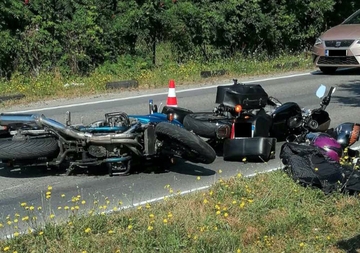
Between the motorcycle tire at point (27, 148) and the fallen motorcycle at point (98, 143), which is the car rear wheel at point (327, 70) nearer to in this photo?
the fallen motorcycle at point (98, 143)

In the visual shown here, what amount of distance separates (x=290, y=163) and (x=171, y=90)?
4527mm

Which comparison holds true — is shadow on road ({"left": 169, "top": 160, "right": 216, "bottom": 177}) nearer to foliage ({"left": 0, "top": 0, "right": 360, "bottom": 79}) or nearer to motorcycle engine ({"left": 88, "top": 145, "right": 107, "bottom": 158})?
motorcycle engine ({"left": 88, "top": 145, "right": 107, "bottom": 158})

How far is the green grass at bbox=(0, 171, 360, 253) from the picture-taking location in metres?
5.32

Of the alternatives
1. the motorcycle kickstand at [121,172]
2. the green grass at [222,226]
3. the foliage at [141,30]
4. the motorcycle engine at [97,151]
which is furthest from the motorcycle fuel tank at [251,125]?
the foliage at [141,30]

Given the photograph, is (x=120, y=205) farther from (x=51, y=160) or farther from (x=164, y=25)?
(x=164, y=25)

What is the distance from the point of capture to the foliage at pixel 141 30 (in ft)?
57.2

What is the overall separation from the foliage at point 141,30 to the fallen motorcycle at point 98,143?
10.0 m

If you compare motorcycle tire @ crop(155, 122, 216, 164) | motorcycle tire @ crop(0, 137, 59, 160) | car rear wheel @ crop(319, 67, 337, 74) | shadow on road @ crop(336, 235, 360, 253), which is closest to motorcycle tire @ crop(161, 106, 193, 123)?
motorcycle tire @ crop(155, 122, 216, 164)

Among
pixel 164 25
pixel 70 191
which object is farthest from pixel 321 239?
pixel 164 25

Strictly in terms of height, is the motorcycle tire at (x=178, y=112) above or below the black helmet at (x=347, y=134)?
above

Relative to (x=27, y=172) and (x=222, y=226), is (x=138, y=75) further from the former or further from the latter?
(x=222, y=226)

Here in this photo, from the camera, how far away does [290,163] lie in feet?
24.1

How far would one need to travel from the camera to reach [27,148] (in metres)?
7.31

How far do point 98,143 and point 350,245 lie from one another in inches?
123
